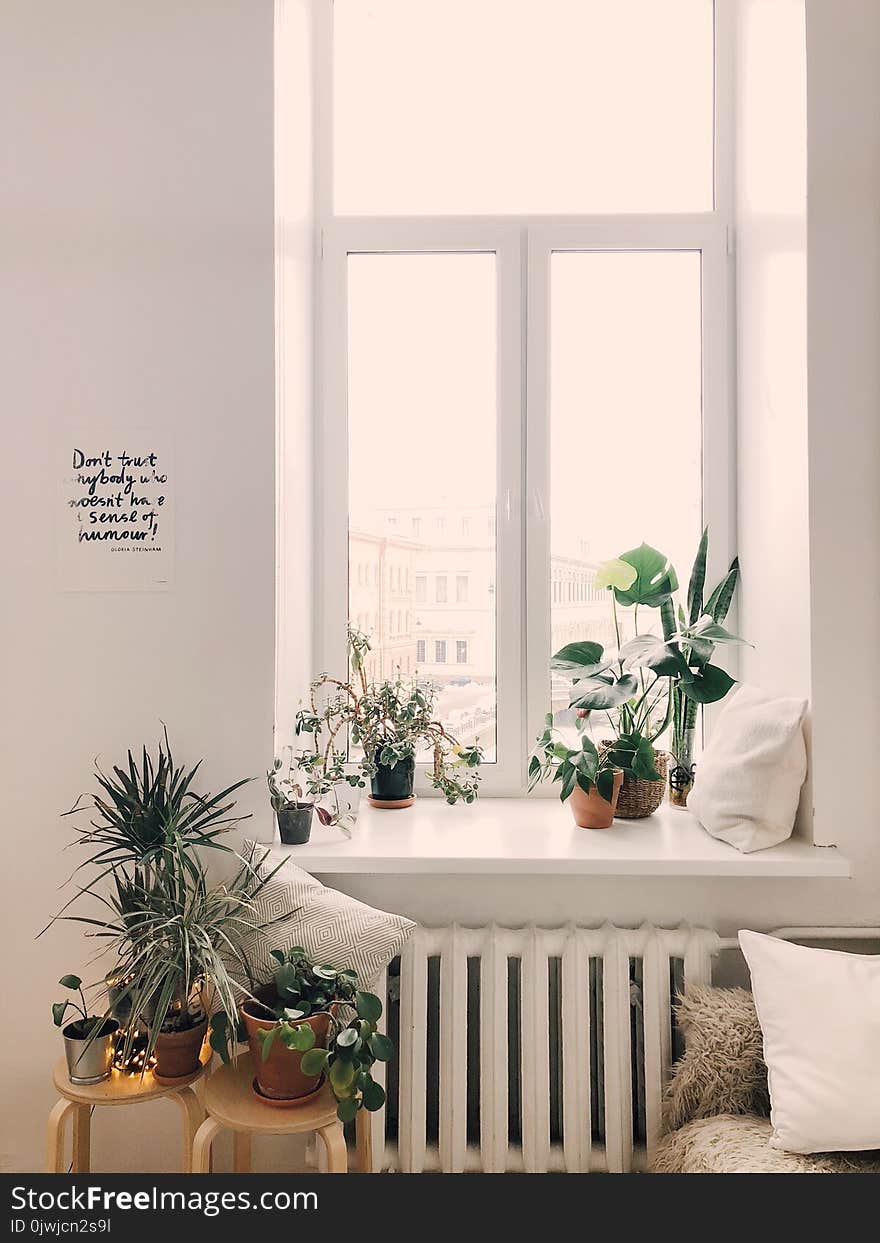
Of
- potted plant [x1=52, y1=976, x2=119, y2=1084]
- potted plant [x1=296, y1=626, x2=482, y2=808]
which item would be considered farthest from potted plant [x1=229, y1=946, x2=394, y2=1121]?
potted plant [x1=296, y1=626, x2=482, y2=808]

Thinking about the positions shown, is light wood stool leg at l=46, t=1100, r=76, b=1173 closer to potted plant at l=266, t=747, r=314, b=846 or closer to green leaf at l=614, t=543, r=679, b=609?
potted plant at l=266, t=747, r=314, b=846

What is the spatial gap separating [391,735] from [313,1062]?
0.77 metres

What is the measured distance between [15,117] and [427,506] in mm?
1178

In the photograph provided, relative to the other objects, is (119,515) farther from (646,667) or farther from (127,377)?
(646,667)

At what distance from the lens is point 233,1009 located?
53.4 inches

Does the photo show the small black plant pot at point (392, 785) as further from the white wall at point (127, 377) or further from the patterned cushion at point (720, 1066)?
the patterned cushion at point (720, 1066)

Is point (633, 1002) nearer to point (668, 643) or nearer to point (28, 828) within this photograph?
point (668, 643)

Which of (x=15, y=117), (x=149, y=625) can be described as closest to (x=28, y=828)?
(x=149, y=625)

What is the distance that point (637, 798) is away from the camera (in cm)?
192

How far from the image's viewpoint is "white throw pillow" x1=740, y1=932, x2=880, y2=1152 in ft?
4.44

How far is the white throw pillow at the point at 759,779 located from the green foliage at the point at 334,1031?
31.7 inches

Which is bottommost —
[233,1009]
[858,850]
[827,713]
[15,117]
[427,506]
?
[233,1009]

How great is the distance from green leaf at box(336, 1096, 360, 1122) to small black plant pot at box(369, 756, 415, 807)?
75 centimetres
